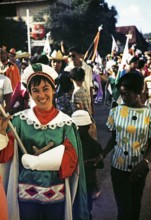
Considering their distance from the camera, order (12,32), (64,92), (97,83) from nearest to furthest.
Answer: (12,32)
(64,92)
(97,83)

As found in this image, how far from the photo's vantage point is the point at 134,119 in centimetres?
251

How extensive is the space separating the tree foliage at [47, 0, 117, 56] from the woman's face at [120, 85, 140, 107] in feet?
1.56

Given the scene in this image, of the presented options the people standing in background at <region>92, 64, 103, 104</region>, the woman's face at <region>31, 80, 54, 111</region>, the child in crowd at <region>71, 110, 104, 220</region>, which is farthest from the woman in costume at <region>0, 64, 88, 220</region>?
the people standing in background at <region>92, 64, 103, 104</region>

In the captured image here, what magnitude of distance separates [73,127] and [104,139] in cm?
141

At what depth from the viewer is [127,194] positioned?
2.63 m

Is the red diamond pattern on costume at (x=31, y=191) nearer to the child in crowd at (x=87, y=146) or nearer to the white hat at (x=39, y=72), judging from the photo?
the child in crowd at (x=87, y=146)

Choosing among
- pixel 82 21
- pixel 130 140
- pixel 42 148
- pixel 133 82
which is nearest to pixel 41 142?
pixel 42 148

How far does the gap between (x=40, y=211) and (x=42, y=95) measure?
28.5 inches

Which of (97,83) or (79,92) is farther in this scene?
(97,83)

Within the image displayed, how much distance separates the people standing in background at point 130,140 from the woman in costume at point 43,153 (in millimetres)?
397

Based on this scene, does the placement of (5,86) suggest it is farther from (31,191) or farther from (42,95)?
(31,191)

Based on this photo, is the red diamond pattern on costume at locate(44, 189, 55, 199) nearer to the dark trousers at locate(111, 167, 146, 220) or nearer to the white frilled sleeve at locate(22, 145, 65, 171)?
the white frilled sleeve at locate(22, 145, 65, 171)

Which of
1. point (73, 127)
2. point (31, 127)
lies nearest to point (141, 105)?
point (73, 127)

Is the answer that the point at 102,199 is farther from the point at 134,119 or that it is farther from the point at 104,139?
the point at 134,119
